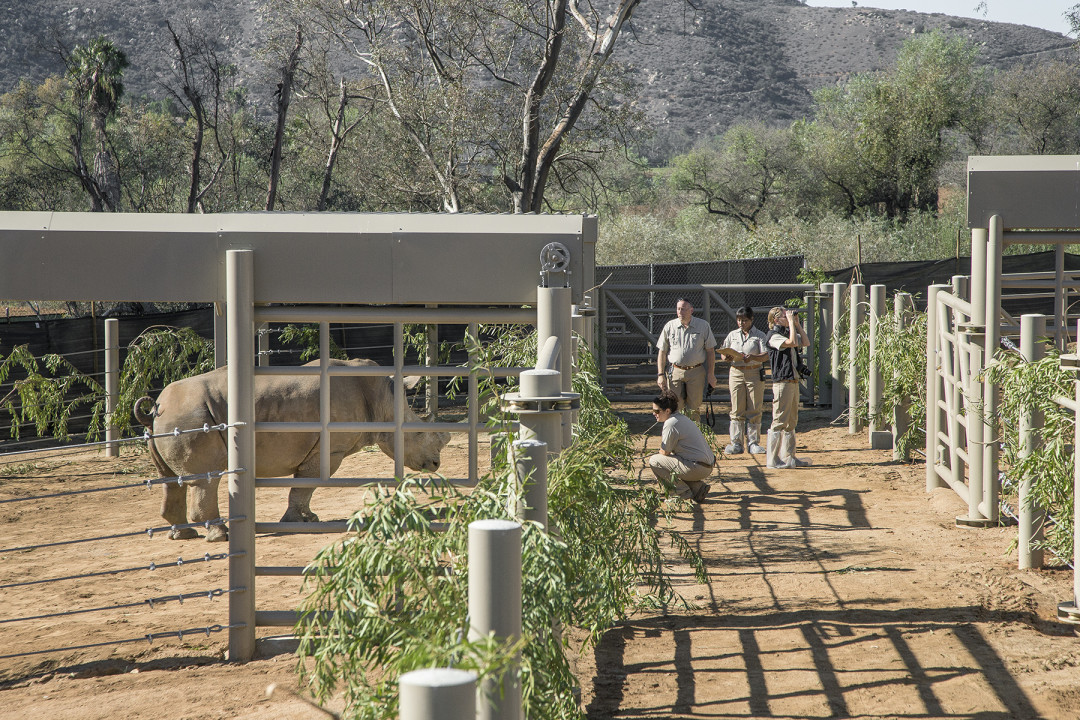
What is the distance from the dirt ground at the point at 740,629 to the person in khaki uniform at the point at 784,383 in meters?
1.36

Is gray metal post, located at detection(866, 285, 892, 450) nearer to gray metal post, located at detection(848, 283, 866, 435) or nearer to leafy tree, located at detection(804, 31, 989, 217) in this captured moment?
gray metal post, located at detection(848, 283, 866, 435)

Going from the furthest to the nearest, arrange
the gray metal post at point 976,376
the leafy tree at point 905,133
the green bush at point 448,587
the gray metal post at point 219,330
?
the leafy tree at point 905,133, the gray metal post at point 976,376, the gray metal post at point 219,330, the green bush at point 448,587

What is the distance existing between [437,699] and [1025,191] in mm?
6369

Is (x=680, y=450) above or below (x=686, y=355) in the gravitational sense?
below

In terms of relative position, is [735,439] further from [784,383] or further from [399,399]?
[399,399]

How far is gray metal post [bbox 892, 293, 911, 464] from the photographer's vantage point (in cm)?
1005

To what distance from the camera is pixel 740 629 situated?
212 inches

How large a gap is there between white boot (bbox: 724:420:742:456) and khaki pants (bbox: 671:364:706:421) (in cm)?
70

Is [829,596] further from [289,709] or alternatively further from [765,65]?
[765,65]

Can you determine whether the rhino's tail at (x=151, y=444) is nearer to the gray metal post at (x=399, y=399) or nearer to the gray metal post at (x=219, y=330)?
the gray metal post at (x=219, y=330)

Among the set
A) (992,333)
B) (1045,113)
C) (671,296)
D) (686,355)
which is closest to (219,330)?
(992,333)

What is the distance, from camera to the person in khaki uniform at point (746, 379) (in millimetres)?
10273

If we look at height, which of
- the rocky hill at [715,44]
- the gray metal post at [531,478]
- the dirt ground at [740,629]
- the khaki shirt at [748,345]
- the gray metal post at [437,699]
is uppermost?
the rocky hill at [715,44]

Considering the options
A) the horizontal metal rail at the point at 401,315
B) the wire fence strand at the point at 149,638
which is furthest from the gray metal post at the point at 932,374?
the wire fence strand at the point at 149,638
